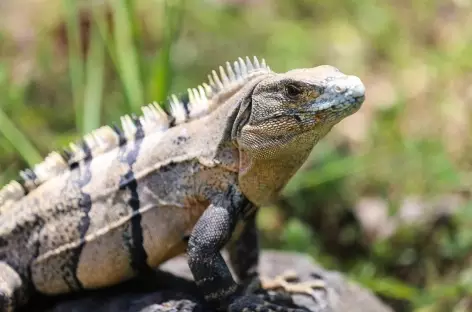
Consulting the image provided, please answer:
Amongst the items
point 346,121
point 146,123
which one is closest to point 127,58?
point 146,123

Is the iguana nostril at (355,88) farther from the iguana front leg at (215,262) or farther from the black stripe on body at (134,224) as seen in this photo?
the black stripe on body at (134,224)

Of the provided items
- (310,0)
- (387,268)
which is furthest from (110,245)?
(310,0)

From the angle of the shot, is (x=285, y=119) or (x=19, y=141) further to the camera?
(x=19, y=141)

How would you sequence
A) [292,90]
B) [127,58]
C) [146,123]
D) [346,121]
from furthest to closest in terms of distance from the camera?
[346,121], [127,58], [146,123], [292,90]

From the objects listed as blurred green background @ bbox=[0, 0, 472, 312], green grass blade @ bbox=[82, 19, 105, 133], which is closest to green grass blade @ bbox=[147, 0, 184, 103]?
blurred green background @ bbox=[0, 0, 472, 312]

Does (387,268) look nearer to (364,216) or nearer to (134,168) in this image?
(364,216)

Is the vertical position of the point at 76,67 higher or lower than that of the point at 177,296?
higher

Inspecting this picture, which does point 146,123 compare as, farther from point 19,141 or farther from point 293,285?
point 19,141

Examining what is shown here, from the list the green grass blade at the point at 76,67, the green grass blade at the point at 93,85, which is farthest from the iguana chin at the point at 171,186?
the green grass blade at the point at 76,67
